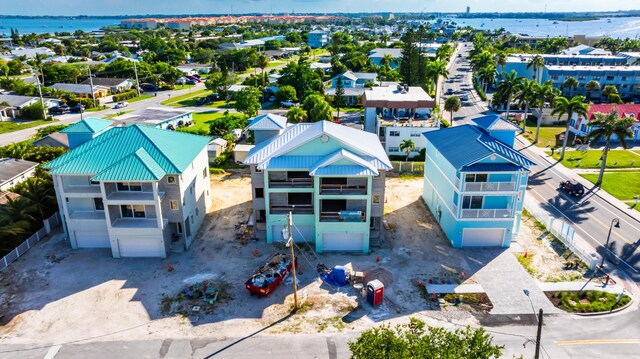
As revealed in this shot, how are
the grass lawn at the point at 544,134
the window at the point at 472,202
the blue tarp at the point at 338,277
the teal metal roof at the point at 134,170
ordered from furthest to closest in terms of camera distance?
1. the grass lawn at the point at 544,134
2. the window at the point at 472,202
3. the teal metal roof at the point at 134,170
4. the blue tarp at the point at 338,277

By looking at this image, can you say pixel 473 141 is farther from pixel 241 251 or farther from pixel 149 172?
pixel 149 172

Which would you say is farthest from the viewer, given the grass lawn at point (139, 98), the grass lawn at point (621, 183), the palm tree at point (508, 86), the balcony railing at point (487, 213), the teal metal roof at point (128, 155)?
the grass lawn at point (139, 98)

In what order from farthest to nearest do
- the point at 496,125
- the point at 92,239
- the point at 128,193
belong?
the point at 496,125 → the point at 92,239 → the point at 128,193

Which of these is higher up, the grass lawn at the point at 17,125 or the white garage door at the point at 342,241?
the white garage door at the point at 342,241

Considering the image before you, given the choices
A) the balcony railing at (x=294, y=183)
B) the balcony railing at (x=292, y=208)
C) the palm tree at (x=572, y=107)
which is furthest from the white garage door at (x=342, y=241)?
the palm tree at (x=572, y=107)

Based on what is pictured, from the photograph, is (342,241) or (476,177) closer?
(476,177)

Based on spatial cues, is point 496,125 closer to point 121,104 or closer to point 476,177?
point 476,177

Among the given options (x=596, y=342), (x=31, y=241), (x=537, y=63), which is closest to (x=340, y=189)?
(x=596, y=342)

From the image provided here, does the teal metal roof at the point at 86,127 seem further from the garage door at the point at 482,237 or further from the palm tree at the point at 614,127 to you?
the palm tree at the point at 614,127
